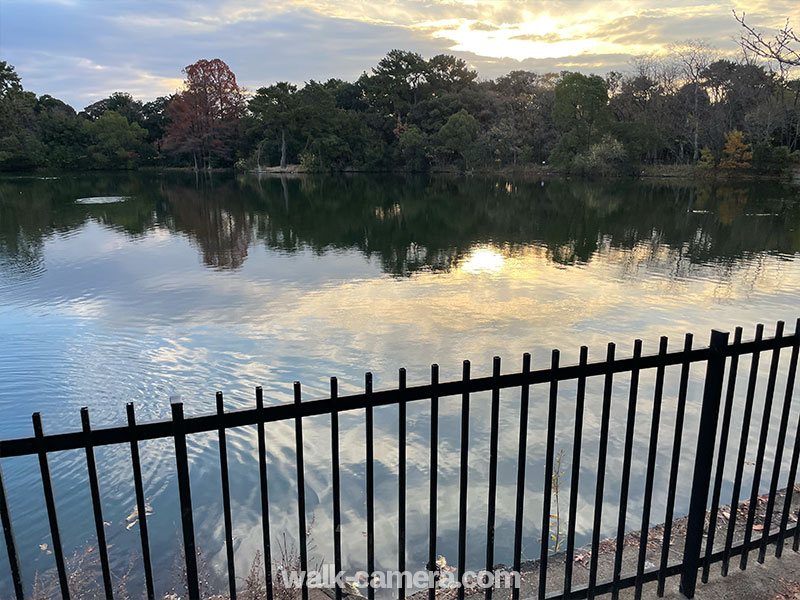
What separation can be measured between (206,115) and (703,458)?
79.9 metres

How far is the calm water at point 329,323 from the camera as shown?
516 centimetres

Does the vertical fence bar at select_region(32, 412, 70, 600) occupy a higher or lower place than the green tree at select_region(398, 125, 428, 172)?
lower

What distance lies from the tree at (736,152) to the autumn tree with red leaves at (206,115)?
57.0m

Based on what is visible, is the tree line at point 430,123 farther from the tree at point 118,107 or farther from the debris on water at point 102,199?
the debris on water at point 102,199

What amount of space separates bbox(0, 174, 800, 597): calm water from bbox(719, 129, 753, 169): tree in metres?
23.1

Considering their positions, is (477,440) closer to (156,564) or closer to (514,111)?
(156,564)

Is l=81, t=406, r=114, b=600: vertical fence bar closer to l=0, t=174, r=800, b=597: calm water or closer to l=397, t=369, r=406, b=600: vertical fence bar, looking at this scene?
l=397, t=369, r=406, b=600: vertical fence bar

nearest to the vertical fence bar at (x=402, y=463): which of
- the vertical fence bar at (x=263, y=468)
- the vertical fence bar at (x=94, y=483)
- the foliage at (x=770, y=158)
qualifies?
the vertical fence bar at (x=263, y=468)

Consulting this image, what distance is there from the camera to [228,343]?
374 inches

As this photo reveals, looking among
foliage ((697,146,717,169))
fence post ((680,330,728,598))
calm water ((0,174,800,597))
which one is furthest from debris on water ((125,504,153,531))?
foliage ((697,146,717,169))

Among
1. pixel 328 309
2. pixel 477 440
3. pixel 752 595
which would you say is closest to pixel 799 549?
pixel 752 595

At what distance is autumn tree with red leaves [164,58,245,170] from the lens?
73.2 metres

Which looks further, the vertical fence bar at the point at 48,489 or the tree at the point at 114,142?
the tree at the point at 114,142

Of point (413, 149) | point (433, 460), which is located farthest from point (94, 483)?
point (413, 149)
